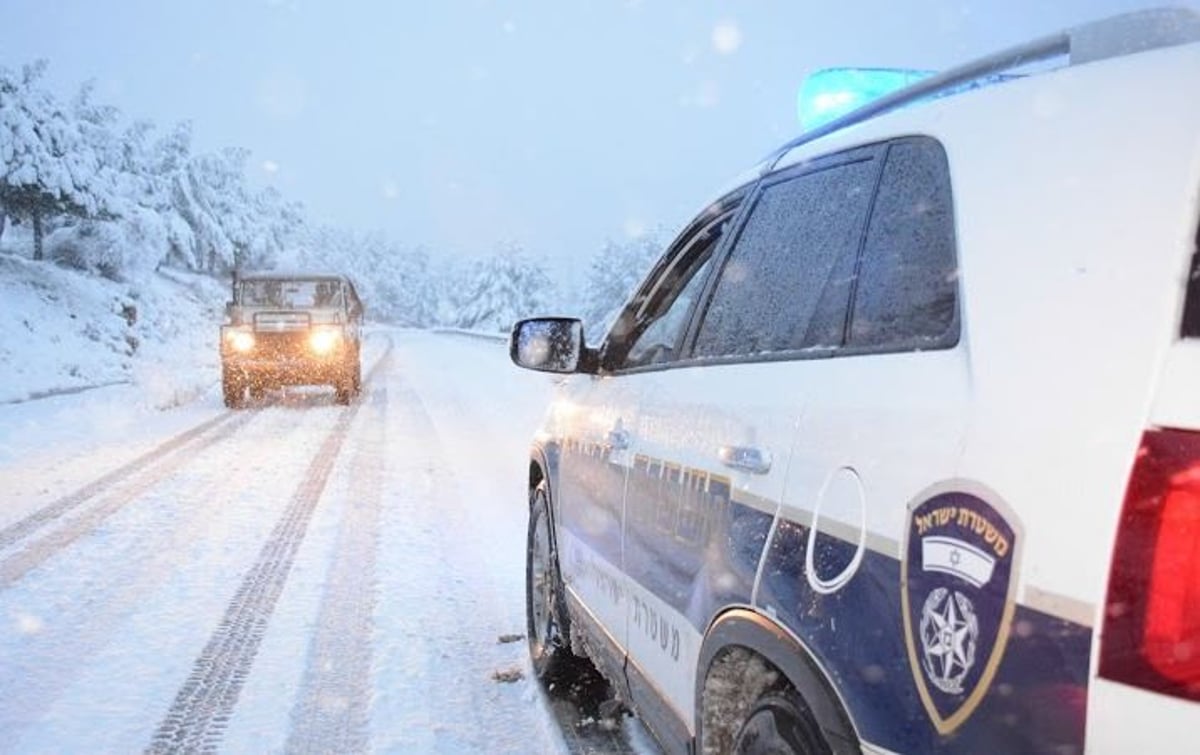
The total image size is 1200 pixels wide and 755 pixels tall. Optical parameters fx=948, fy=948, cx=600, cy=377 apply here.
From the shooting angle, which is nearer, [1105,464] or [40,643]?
[1105,464]

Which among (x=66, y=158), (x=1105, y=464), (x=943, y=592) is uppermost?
(x=66, y=158)

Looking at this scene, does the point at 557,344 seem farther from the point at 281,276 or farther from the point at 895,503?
the point at 281,276

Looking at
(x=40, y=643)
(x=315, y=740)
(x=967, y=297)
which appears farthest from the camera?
(x=40, y=643)

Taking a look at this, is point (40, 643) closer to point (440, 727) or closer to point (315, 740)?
point (315, 740)

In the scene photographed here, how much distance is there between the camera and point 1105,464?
1.17 m

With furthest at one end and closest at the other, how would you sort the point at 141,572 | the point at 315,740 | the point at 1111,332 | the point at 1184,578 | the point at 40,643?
the point at 141,572
the point at 40,643
the point at 315,740
the point at 1111,332
the point at 1184,578

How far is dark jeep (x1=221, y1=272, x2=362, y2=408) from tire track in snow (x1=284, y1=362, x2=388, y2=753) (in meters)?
8.54

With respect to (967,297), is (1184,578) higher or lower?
lower

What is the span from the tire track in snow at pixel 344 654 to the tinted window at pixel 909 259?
2.58 meters

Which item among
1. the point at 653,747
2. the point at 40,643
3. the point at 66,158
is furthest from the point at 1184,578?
the point at 66,158

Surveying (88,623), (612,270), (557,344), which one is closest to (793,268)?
(557,344)

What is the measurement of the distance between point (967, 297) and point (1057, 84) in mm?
369

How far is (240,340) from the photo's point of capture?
50.7 ft

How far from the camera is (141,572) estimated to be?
563 centimetres
